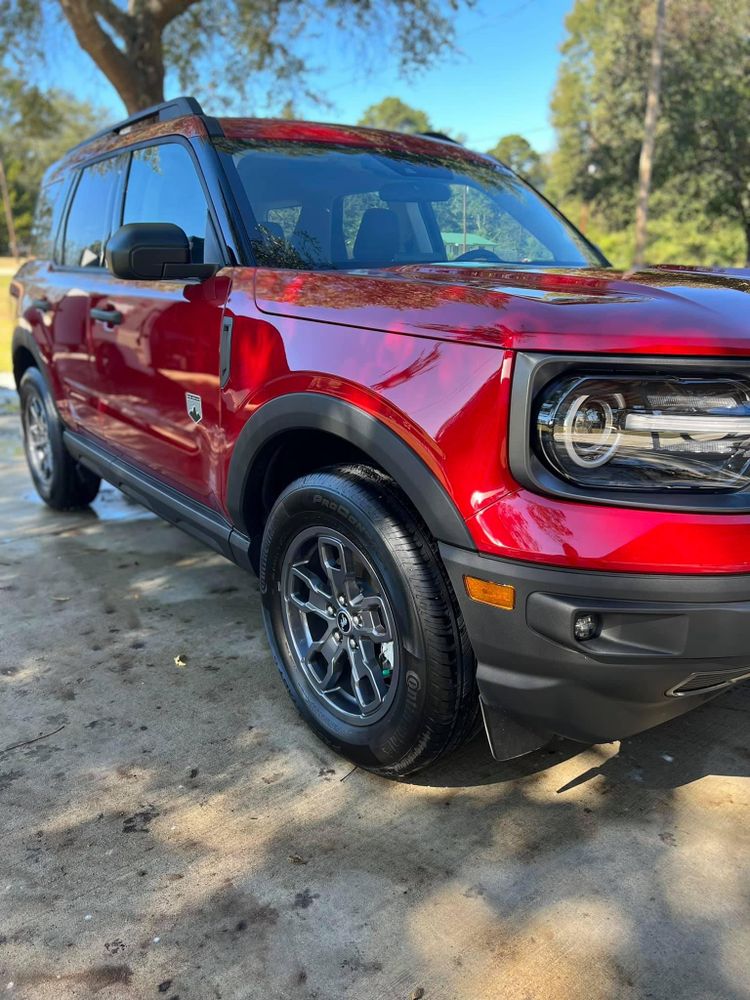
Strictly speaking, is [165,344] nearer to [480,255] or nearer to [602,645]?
[480,255]

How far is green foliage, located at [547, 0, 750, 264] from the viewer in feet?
68.5

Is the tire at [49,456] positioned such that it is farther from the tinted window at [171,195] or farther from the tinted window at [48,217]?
the tinted window at [171,195]

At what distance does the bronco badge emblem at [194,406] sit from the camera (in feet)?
9.41

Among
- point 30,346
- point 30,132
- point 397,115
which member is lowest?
→ point 30,346

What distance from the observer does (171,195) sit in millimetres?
3223

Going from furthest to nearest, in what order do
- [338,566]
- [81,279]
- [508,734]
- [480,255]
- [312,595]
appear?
[81,279]
[480,255]
[312,595]
[338,566]
[508,734]

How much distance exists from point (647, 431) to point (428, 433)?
1.62 feet

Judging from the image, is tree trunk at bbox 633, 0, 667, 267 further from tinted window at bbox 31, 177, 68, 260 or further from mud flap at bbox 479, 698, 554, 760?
mud flap at bbox 479, 698, 554, 760

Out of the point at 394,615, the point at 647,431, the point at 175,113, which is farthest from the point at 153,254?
the point at 647,431

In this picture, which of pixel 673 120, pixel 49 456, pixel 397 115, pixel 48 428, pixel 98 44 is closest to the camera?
pixel 48 428

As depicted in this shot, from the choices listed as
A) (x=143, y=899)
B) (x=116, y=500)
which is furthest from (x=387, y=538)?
(x=116, y=500)

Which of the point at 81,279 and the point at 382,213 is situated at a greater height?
the point at 382,213

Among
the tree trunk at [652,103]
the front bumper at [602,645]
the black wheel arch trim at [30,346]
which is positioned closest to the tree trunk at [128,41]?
the black wheel arch trim at [30,346]

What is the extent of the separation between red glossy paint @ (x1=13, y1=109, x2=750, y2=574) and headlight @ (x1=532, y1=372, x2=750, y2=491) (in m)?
0.07
